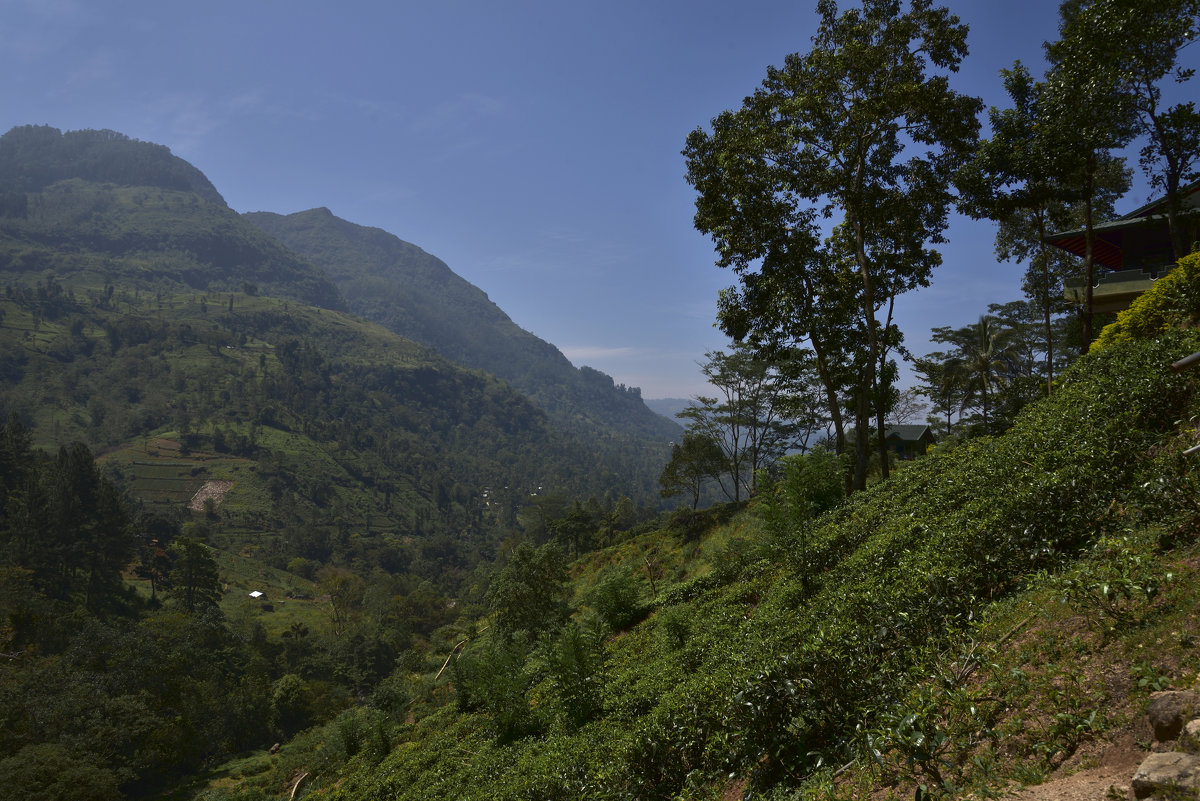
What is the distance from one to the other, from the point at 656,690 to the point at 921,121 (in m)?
15.7

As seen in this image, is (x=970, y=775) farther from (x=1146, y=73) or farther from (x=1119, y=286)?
(x=1119, y=286)

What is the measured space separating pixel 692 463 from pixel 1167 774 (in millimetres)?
36801

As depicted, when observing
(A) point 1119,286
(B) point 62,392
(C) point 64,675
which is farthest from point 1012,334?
(B) point 62,392

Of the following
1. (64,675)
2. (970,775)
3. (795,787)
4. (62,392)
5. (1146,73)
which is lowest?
(64,675)

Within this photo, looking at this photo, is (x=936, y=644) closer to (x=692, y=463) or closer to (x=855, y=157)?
(x=855, y=157)

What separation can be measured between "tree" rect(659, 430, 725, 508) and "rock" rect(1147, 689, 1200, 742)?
112 ft

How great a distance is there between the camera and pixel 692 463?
38969 mm

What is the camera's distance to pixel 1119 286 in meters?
16.6

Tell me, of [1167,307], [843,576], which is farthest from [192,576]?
[1167,307]

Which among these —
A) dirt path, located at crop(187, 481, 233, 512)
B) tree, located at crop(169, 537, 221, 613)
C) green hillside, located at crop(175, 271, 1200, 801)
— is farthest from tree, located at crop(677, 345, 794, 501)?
dirt path, located at crop(187, 481, 233, 512)

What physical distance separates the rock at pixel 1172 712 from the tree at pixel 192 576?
6544cm

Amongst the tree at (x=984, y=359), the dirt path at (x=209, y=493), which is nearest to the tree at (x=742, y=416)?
the tree at (x=984, y=359)

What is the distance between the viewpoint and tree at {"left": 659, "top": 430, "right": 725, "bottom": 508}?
3791 cm

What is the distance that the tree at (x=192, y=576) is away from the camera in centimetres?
5134
